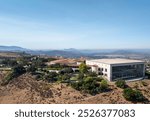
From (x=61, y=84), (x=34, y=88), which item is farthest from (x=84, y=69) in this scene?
(x=34, y=88)

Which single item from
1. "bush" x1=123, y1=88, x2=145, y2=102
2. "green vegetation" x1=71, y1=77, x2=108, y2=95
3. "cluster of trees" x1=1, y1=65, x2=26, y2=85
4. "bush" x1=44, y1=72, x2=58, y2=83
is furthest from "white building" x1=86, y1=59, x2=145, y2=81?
"cluster of trees" x1=1, y1=65, x2=26, y2=85

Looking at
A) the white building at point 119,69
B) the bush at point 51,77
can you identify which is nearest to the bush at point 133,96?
the white building at point 119,69

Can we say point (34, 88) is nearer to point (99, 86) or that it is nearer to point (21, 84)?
point (21, 84)

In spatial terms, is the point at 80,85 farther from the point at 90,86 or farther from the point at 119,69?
the point at 119,69

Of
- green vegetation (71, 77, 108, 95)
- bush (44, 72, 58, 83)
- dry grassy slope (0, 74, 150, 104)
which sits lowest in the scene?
dry grassy slope (0, 74, 150, 104)

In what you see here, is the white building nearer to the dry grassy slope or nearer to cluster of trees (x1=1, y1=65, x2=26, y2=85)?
the dry grassy slope

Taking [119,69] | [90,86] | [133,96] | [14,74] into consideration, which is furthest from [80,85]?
[14,74]
